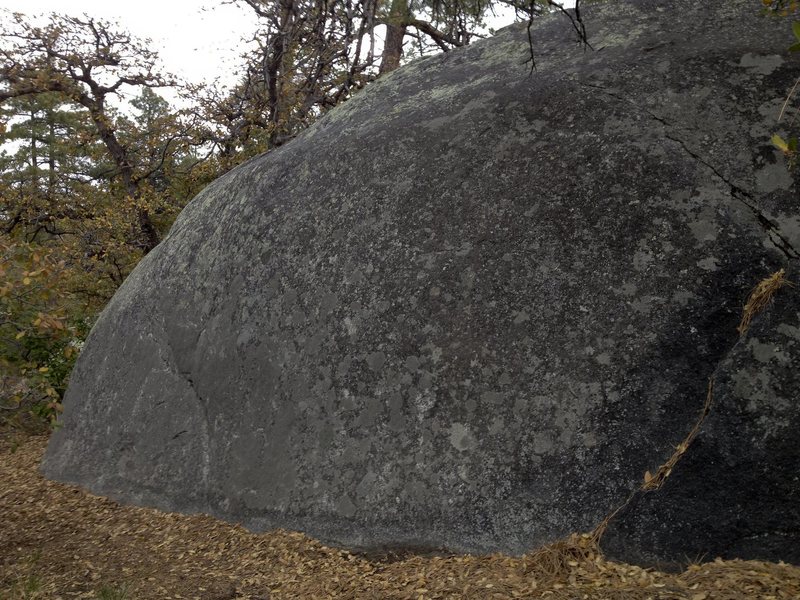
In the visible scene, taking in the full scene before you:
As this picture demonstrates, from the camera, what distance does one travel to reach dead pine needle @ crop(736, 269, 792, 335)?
10.6 ft

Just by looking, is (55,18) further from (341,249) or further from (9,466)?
(341,249)

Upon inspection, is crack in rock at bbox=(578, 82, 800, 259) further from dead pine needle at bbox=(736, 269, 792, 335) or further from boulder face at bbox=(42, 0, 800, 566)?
dead pine needle at bbox=(736, 269, 792, 335)

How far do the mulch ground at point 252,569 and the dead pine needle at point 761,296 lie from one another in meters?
1.05

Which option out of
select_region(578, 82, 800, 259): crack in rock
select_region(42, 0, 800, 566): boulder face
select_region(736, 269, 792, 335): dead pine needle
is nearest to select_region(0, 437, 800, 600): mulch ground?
select_region(42, 0, 800, 566): boulder face

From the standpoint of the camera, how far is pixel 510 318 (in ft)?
12.3

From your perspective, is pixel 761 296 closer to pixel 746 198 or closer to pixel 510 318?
pixel 746 198

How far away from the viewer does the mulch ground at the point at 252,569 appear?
2.93m

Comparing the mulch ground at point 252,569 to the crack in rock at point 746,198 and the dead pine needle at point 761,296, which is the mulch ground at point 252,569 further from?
the crack in rock at point 746,198

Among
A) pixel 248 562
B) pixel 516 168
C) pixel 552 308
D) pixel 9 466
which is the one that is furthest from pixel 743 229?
pixel 9 466

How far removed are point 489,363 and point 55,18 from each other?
11411 millimetres

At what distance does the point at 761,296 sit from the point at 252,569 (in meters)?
2.91

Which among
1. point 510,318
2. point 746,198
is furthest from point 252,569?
point 746,198

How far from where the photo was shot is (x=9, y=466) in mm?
6395

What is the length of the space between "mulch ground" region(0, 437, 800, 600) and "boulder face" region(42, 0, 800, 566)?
0.38 feet
